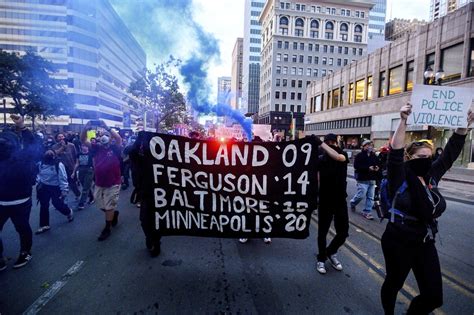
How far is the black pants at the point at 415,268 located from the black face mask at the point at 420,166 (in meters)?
0.54

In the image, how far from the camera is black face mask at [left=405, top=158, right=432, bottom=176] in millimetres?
2422

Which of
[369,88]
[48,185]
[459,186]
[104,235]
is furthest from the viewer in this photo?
[369,88]

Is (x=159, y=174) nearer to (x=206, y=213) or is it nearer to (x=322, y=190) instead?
(x=206, y=213)

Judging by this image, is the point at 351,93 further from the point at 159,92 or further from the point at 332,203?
the point at 332,203

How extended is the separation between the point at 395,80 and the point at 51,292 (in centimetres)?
3142

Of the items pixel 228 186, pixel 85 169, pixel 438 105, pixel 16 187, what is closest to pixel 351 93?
pixel 438 105

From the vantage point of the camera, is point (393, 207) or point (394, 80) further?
point (394, 80)

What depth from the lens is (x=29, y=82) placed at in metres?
27.4

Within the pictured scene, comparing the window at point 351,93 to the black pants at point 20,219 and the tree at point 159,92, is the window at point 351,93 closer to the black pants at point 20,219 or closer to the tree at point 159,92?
the tree at point 159,92

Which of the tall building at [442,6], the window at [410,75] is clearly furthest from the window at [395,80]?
the tall building at [442,6]

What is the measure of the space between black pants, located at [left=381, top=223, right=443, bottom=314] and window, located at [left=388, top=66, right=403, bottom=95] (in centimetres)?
2845

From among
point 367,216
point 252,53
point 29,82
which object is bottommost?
point 367,216

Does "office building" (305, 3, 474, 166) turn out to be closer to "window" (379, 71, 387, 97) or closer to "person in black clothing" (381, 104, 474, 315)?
"window" (379, 71, 387, 97)

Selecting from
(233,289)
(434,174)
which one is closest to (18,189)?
(233,289)
